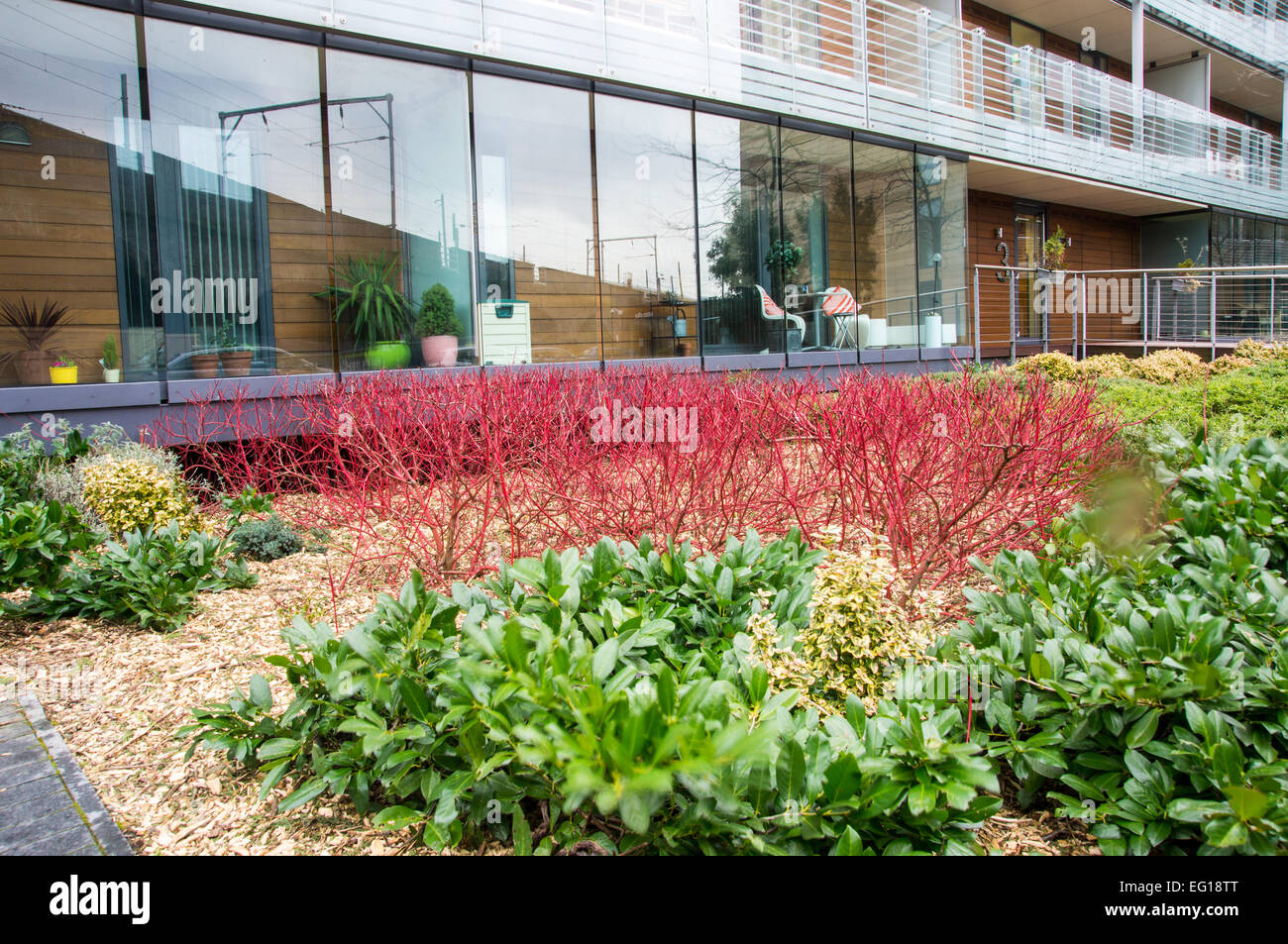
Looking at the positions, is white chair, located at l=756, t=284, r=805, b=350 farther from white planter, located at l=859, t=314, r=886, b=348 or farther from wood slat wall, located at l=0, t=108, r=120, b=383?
wood slat wall, located at l=0, t=108, r=120, b=383

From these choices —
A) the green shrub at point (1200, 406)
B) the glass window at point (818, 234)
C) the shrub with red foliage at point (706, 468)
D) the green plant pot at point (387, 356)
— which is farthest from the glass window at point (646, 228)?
the green shrub at point (1200, 406)

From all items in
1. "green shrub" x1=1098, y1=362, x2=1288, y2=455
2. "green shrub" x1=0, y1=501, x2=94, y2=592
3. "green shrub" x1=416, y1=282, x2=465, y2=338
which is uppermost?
"green shrub" x1=416, y1=282, x2=465, y2=338

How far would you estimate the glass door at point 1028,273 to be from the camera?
64.1ft

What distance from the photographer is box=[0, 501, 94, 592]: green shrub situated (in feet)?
13.0

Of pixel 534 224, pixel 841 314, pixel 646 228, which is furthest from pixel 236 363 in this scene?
pixel 841 314

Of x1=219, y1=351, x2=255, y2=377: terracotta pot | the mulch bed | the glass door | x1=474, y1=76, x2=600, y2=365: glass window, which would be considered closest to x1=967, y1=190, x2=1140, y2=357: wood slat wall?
the glass door

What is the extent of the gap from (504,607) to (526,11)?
8.66 meters

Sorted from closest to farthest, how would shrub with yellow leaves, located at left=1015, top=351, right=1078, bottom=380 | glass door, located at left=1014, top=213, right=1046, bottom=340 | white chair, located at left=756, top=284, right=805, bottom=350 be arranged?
1. shrub with yellow leaves, located at left=1015, top=351, right=1078, bottom=380
2. white chair, located at left=756, top=284, right=805, bottom=350
3. glass door, located at left=1014, top=213, right=1046, bottom=340

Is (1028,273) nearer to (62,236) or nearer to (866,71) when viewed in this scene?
(866,71)

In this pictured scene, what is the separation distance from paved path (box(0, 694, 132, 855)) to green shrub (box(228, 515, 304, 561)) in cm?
233

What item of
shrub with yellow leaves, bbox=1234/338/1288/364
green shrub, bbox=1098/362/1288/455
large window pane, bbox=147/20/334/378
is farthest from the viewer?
shrub with yellow leaves, bbox=1234/338/1288/364

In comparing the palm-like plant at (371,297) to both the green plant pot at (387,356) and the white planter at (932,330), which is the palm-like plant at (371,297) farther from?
the white planter at (932,330)
